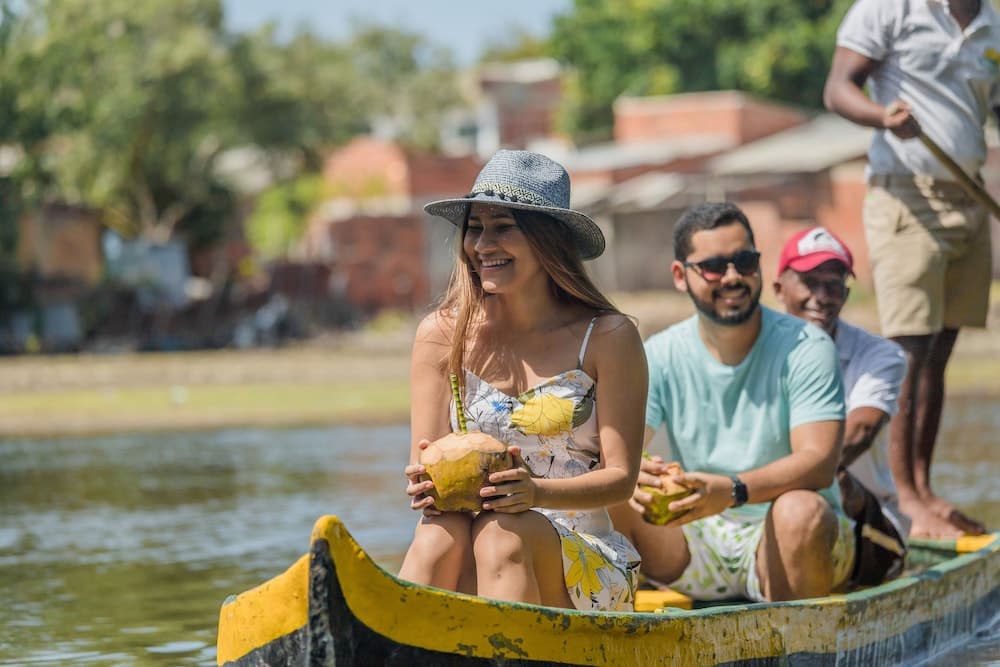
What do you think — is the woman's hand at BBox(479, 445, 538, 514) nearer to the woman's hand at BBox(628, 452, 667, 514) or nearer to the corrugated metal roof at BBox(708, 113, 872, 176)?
the woman's hand at BBox(628, 452, 667, 514)

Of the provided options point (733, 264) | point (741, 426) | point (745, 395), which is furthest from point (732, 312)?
point (741, 426)

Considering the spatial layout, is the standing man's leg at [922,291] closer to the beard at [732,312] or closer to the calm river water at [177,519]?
the calm river water at [177,519]

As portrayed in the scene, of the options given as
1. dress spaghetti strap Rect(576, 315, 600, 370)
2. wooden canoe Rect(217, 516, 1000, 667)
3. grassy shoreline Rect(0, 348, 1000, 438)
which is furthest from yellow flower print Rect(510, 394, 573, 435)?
grassy shoreline Rect(0, 348, 1000, 438)

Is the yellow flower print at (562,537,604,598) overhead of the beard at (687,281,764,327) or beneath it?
beneath

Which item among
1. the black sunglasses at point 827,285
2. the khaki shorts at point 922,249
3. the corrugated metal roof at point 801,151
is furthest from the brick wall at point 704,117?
the black sunglasses at point 827,285

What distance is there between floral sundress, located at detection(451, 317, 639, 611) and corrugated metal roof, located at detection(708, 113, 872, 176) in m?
27.1

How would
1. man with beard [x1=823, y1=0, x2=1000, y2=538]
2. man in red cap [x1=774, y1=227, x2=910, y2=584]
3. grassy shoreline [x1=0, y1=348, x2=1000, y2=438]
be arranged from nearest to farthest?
man in red cap [x1=774, y1=227, x2=910, y2=584]
man with beard [x1=823, y1=0, x2=1000, y2=538]
grassy shoreline [x1=0, y1=348, x2=1000, y2=438]

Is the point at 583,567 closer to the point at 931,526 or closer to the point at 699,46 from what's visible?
the point at 931,526

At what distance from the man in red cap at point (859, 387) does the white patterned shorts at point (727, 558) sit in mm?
272

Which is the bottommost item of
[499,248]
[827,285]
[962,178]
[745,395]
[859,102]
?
[745,395]

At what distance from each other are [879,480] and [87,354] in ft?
82.5

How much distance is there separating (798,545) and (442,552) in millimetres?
1444

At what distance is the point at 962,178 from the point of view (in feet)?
23.6

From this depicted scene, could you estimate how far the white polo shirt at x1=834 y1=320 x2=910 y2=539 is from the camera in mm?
6285
